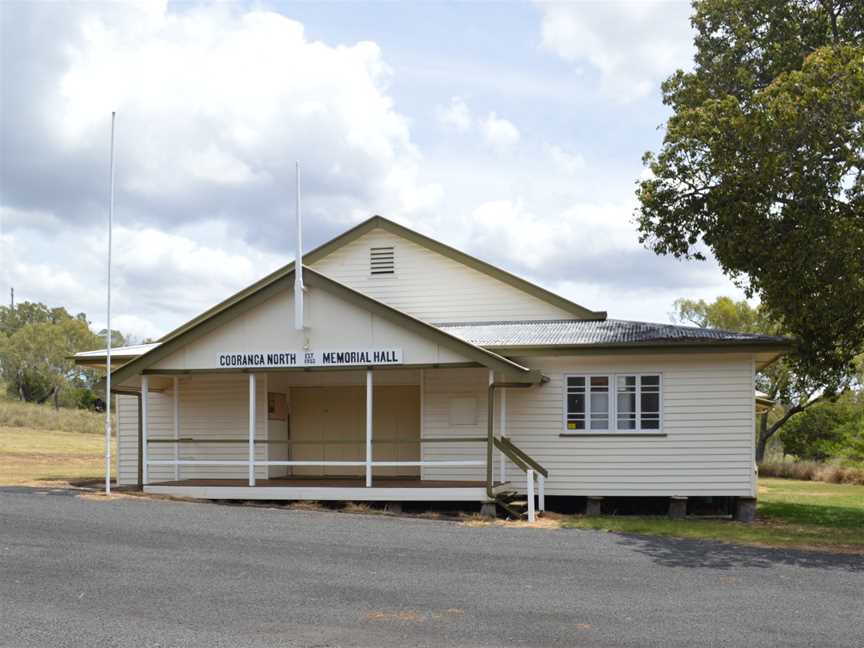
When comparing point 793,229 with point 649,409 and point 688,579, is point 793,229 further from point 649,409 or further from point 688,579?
point 688,579

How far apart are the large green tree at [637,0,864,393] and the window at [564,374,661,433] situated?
2794 mm

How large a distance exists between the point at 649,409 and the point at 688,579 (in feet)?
25.8

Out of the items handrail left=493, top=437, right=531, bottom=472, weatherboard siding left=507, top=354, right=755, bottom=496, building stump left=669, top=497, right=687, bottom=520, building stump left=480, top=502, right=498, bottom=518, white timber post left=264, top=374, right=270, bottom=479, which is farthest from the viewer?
white timber post left=264, top=374, right=270, bottom=479

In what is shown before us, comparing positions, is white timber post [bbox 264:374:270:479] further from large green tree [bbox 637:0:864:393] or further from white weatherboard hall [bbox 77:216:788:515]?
large green tree [bbox 637:0:864:393]

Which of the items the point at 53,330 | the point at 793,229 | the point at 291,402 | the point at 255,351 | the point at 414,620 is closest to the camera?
the point at 414,620

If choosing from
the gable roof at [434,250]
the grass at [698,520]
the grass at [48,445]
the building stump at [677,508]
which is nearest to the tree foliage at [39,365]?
the grass at [48,445]

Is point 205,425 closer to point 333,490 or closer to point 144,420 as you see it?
point 144,420

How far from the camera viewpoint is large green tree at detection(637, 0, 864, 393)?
54.3ft

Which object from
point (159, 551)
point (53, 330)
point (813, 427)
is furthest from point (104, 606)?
point (53, 330)

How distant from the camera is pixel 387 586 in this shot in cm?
1128

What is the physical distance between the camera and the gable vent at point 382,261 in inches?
946

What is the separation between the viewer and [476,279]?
77.4 feet

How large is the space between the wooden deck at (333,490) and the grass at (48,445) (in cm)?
454

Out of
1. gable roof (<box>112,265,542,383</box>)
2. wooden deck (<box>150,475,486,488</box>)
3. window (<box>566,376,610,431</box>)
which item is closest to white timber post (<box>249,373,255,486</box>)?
wooden deck (<box>150,475,486,488</box>)
